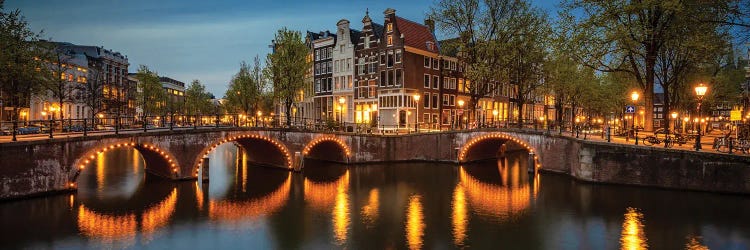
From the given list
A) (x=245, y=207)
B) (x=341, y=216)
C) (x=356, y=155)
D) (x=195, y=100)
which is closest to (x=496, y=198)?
(x=341, y=216)

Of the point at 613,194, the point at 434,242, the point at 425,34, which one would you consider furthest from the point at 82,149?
the point at 425,34

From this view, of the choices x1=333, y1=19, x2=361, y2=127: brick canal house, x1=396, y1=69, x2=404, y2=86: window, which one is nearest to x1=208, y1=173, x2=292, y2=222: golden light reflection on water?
x1=396, y1=69, x2=404, y2=86: window

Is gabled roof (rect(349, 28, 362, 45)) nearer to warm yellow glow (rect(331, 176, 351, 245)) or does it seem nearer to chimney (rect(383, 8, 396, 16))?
chimney (rect(383, 8, 396, 16))

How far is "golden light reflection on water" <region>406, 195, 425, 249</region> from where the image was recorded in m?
18.5

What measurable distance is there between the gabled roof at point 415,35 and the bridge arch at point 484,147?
637 inches

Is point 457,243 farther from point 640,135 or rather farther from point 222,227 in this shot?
point 640,135

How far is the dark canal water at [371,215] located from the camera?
1847 cm

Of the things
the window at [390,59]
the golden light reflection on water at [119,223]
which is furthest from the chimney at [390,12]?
the golden light reflection on water at [119,223]

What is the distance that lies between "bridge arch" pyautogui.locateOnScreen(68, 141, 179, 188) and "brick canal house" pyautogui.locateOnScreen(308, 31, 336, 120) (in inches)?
1303

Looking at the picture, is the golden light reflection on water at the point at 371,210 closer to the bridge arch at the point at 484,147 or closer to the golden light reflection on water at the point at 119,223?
the golden light reflection on water at the point at 119,223

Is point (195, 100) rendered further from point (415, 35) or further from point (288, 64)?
point (415, 35)

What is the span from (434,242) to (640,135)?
25.4 meters

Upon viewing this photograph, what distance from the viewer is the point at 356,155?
140ft

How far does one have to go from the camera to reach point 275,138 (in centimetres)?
3656
